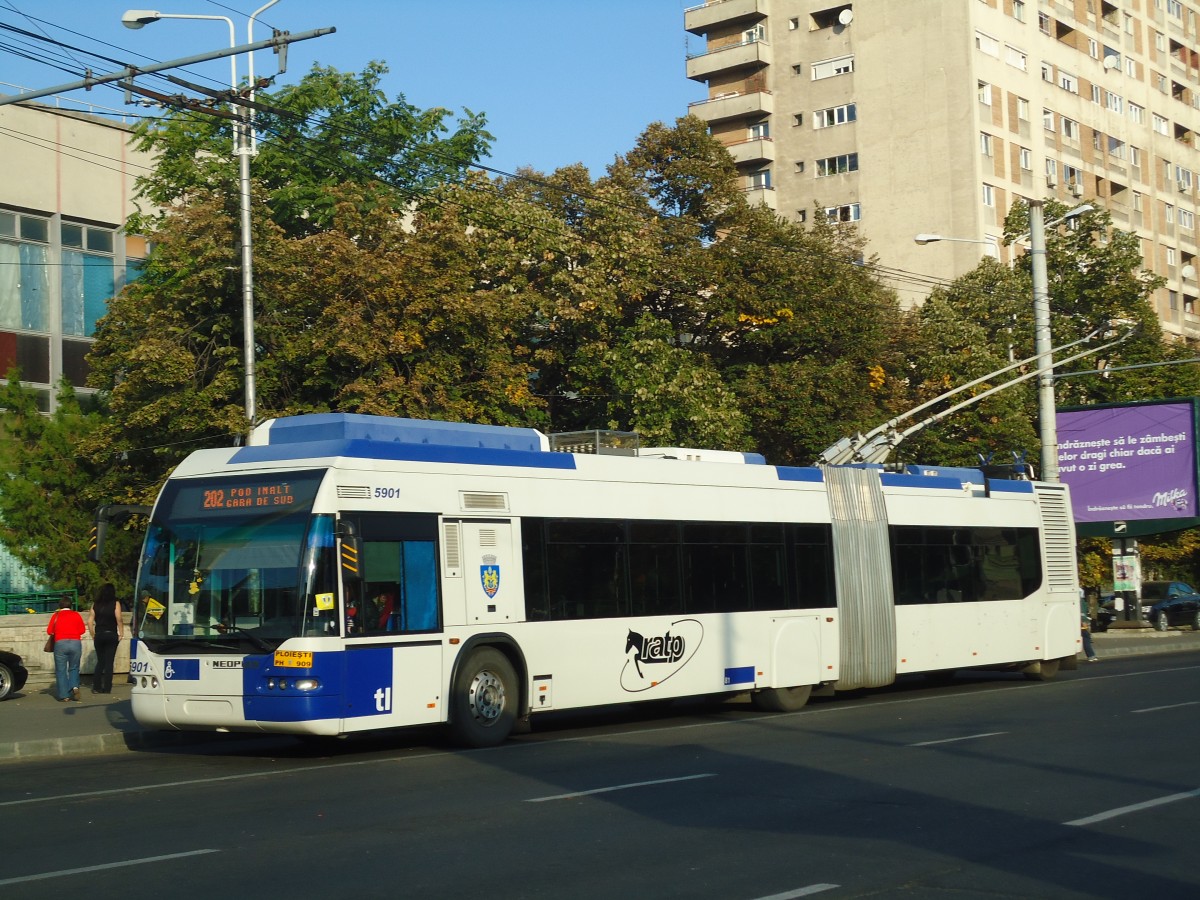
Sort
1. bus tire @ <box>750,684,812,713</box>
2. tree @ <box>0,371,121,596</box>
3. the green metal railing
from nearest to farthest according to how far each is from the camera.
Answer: bus tire @ <box>750,684,812,713</box> < tree @ <box>0,371,121,596</box> < the green metal railing

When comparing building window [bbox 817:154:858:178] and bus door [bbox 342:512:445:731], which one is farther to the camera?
building window [bbox 817:154:858:178]

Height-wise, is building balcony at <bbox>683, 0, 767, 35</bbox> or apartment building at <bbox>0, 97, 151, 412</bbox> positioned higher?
building balcony at <bbox>683, 0, 767, 35</bbox>

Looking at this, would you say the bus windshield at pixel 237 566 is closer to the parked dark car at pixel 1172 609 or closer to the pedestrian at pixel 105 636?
the pedestrian at pixel 105 636

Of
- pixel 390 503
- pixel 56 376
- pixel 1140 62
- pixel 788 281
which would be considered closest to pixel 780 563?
pixel 390 503

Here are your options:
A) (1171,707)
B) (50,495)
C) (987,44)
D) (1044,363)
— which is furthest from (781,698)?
(987,44)

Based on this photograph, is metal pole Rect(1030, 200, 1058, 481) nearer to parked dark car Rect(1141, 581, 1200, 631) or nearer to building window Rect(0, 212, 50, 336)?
parked dark car Rect(1141, 581, 1200, 631)

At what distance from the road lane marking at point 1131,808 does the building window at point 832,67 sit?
64.9m

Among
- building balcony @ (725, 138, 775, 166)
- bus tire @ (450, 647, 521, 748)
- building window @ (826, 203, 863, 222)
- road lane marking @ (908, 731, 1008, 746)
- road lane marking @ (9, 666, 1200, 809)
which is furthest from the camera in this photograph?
building balcony @ (725, 138, 775, 166)

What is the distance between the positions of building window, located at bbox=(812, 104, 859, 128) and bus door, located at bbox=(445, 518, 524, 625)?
59678 millimetres

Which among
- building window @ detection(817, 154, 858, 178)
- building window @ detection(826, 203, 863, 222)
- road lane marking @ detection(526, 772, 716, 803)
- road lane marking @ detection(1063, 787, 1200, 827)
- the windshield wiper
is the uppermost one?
building window @ detection(817, 154, 858, 178)

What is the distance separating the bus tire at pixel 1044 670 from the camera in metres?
24.5

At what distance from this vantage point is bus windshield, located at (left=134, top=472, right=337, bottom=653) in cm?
1394

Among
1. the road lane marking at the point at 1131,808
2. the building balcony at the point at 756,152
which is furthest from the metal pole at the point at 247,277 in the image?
the building balcony at the point at 756,152

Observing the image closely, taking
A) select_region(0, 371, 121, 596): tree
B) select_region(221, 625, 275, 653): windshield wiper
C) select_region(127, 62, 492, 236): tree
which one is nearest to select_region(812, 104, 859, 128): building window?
select_region(127, 62, 492, 236): tree
